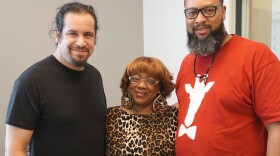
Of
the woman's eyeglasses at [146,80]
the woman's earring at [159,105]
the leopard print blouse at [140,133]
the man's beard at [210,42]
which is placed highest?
the man's beard at [210,42]

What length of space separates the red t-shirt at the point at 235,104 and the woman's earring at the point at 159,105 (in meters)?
0.19

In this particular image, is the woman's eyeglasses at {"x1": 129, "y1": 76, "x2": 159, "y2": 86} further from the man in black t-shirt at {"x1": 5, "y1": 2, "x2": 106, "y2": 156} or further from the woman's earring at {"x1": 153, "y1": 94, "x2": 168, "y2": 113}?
the man in black t-shirt at {"x1": 5, "y1": 2, "x2": 106, "y2": 156}

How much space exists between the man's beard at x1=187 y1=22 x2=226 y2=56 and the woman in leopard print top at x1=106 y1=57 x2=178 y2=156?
0.90ft

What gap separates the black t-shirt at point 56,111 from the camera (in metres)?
1.39

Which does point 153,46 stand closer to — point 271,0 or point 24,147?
point 271,0

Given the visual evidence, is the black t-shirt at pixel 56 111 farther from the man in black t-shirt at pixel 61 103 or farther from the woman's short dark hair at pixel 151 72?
the woman's short dark hair at pixel 151 72

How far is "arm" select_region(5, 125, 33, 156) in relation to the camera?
1373mm

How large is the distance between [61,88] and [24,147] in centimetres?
33

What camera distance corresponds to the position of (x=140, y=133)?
1.64 meters

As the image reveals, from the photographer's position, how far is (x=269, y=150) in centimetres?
137

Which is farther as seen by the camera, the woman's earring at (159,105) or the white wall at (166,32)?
the white wall at (166,32)

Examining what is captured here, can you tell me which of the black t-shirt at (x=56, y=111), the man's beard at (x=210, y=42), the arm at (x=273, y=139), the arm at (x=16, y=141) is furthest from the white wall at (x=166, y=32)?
the arm at (x=16, y=141)

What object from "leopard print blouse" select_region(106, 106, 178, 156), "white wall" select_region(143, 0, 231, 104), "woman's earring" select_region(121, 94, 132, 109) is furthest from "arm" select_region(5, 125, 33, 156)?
"white wall" select_region(143, 0, 231, 104)

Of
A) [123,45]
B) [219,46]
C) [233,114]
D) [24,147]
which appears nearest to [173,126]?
[233,114]
